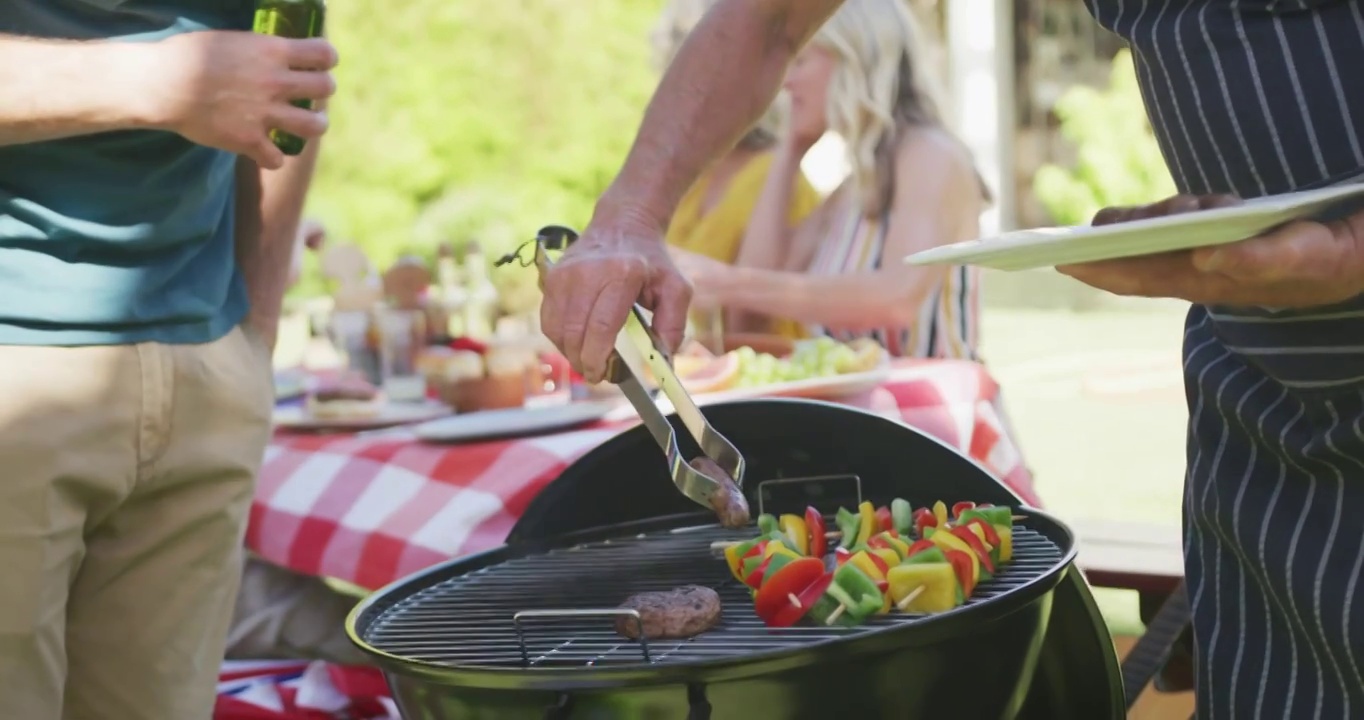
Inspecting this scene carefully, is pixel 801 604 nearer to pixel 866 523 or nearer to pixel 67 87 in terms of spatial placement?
pixel 866 523

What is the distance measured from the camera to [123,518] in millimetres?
1946

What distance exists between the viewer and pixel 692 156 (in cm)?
177

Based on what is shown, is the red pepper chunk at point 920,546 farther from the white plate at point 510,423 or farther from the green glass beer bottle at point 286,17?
the white plate at point 510,423

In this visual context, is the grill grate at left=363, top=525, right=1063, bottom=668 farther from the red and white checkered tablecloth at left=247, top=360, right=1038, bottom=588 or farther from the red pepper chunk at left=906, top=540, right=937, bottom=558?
the red and white checkered tablecloth at left=247, top=360, right=1038, bottom=588

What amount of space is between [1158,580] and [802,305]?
1.39 meters

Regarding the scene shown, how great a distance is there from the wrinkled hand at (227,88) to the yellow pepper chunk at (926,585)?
85 cm

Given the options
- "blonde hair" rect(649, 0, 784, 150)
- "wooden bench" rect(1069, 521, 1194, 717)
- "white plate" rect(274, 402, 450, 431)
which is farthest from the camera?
"blonde hair" rect(649, 0, 784, 150)

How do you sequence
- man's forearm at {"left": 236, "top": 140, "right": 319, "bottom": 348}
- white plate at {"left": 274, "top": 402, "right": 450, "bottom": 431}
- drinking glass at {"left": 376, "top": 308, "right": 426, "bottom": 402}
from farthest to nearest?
drinking glass at {"left": 376, "top": 308, "right": 426, "bottom": 402}, white plate at {"left": 274, "top": 402, "right": 450, "bottom": 431}, man's forearm at {"left": 236, "top": 140, "right": 319, "bottom": 348}

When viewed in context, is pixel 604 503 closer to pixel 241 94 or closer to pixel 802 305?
pixel 241 94

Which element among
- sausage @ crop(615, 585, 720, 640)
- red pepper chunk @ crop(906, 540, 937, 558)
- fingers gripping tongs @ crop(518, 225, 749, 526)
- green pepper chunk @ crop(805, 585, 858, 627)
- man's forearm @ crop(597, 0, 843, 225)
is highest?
man's forearm @ crop(597, 0, 843, 225)

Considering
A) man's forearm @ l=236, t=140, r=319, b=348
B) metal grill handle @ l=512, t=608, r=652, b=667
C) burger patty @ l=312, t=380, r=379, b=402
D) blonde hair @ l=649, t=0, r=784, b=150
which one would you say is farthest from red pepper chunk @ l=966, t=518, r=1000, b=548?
blonde hair @ l=649, t=0, r=784, b=150

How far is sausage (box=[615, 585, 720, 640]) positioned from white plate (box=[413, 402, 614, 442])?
1.42 meters

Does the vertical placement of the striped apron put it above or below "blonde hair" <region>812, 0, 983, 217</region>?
below

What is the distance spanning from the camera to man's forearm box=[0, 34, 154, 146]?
1.65 m
